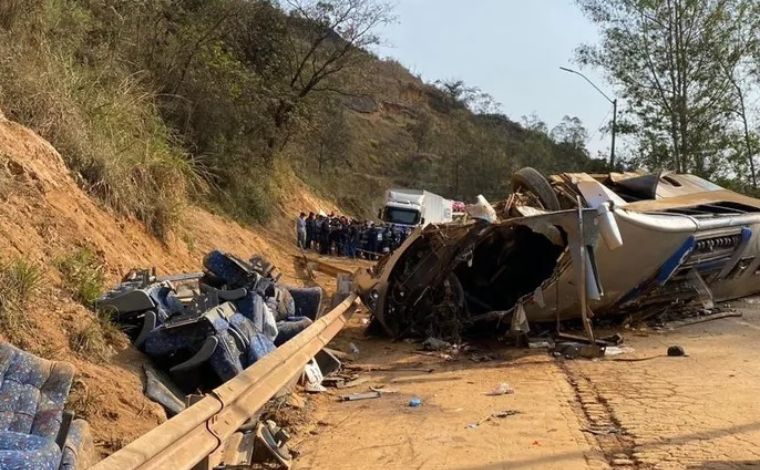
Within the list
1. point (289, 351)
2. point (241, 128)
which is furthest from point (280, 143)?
point (289, 351)

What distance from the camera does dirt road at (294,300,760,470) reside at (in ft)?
16.6

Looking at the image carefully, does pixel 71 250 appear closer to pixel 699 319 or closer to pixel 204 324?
pixel 204 324

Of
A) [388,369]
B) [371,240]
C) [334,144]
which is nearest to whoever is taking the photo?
[388,369]

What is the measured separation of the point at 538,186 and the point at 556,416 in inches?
261

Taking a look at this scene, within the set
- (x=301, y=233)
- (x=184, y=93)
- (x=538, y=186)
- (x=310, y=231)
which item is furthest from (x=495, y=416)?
(x=310, y=231)

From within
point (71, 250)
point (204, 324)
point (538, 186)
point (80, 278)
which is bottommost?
point (204, 324)

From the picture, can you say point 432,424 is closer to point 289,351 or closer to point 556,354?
point 289,351

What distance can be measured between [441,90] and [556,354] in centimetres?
8440

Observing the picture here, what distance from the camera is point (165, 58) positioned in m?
18.4

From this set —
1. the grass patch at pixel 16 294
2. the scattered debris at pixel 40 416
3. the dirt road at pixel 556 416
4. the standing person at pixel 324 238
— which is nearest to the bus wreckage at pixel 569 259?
the dirt road at pixel 556 416

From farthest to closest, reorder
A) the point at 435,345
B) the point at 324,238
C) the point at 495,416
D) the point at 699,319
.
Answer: the point at 324,238 < the point at 699,319 < the point at 435,345 < the point at 495,416

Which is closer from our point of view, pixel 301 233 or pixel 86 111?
pixel 86 111

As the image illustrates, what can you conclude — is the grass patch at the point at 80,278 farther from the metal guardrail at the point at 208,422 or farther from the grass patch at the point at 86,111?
the grass patch at the point at 86,111

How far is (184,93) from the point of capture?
1964 cm
